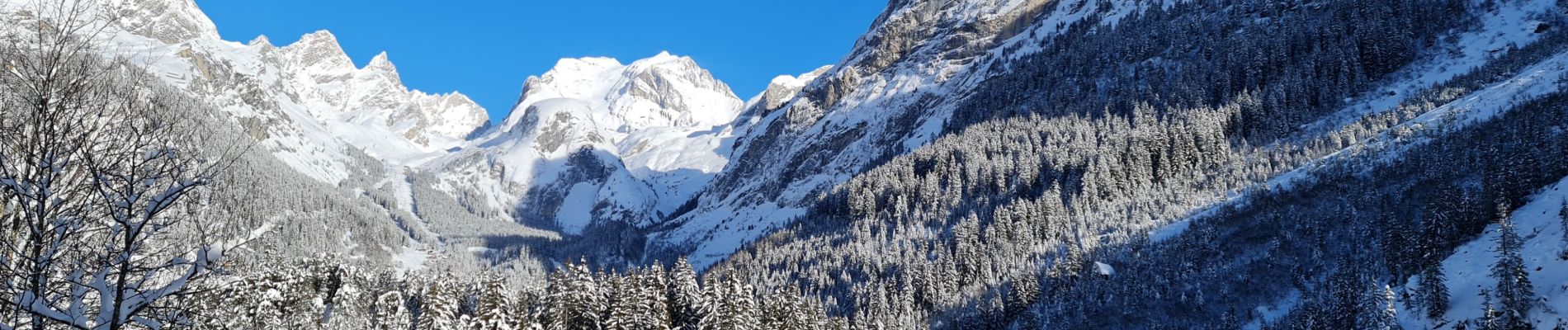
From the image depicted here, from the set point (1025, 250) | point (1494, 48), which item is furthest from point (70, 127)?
point (1494, 48)

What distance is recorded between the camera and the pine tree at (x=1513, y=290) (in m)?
51.2

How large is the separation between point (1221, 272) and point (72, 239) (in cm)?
9400

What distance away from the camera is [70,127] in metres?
9.40

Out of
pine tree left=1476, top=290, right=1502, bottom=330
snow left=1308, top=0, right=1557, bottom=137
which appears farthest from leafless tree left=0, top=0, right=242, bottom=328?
snow left=1308, top=0, right=1557, bottom=137

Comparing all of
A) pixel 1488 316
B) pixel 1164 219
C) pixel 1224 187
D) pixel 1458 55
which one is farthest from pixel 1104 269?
pixel 1458 55

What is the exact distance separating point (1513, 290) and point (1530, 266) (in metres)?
9.09

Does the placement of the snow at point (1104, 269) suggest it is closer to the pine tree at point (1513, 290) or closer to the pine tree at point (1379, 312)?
the pine tree at point (1379, 312)

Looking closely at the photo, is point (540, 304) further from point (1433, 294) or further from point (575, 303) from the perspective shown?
point (1433, 294)

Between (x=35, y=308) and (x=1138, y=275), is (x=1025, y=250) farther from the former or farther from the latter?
(x=35, y=308)

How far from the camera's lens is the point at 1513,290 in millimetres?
53406

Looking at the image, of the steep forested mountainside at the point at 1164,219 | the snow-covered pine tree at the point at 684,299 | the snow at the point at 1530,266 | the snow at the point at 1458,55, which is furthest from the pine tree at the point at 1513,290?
the snow at the point at 1458,55

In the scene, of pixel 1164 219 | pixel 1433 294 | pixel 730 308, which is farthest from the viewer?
pixel 1164 219

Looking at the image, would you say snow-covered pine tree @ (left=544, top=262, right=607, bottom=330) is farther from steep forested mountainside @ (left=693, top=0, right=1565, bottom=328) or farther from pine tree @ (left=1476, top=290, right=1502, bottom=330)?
pine tree @ (left=1476, top=290, right=1502, bottom=330)

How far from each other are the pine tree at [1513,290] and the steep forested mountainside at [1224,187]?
0.63 metres
